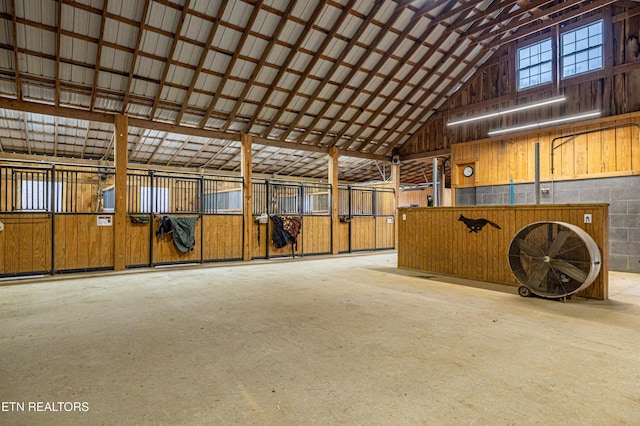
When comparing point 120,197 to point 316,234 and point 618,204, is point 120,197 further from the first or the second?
point 618,204

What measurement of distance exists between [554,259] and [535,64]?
674 centimetres

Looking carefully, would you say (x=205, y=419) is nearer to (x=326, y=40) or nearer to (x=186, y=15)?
(x=186, y=15)

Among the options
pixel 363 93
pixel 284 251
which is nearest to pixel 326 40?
pixel 363 93

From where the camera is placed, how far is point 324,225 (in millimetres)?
10188

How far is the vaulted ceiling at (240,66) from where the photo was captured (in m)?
6.20

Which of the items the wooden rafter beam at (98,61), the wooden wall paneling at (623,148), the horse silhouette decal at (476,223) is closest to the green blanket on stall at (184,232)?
the wooden rafter beam at (98,61)

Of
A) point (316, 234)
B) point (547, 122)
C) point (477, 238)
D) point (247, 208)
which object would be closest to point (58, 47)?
point (247, 208)

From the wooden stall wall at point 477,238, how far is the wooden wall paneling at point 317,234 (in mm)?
3189

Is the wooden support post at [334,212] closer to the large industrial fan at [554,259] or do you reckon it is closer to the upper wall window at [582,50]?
the large industrial fan at [554,259]

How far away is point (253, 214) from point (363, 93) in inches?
170

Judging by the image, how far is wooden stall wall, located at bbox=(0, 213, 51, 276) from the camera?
607 cm

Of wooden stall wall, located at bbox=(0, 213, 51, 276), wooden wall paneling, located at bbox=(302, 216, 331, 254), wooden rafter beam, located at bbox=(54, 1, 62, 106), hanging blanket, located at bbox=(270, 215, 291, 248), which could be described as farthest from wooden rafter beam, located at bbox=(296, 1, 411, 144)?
wooden stall wall, located at bbox=(0, 213, 51, 276)

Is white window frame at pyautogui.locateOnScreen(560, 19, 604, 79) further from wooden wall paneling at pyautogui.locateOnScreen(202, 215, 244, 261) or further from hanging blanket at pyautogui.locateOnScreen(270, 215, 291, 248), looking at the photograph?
wooden wall paneling at pyautogui.locateOnScreen(202, 215, 244, 261)

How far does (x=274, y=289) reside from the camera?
5.14m
